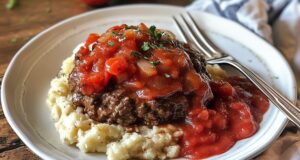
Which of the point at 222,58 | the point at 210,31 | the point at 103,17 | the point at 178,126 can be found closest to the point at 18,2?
the point at 103,17

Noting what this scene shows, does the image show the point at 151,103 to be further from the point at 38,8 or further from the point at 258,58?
the point at 38,8

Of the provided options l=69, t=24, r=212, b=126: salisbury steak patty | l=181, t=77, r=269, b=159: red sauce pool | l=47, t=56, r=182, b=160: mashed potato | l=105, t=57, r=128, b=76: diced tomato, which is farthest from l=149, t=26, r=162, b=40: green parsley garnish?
l=47, t=56, r=182, b=160: mashed potato

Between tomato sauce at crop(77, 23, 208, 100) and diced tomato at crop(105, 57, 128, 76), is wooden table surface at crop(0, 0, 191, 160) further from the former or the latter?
diced tomato at crop(105, 57, 128, 76)

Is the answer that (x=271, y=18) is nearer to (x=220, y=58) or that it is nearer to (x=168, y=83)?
(x=220, y=58)

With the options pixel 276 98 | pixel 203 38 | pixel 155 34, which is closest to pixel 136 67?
pixel 155 34

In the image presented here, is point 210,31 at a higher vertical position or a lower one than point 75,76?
lower
